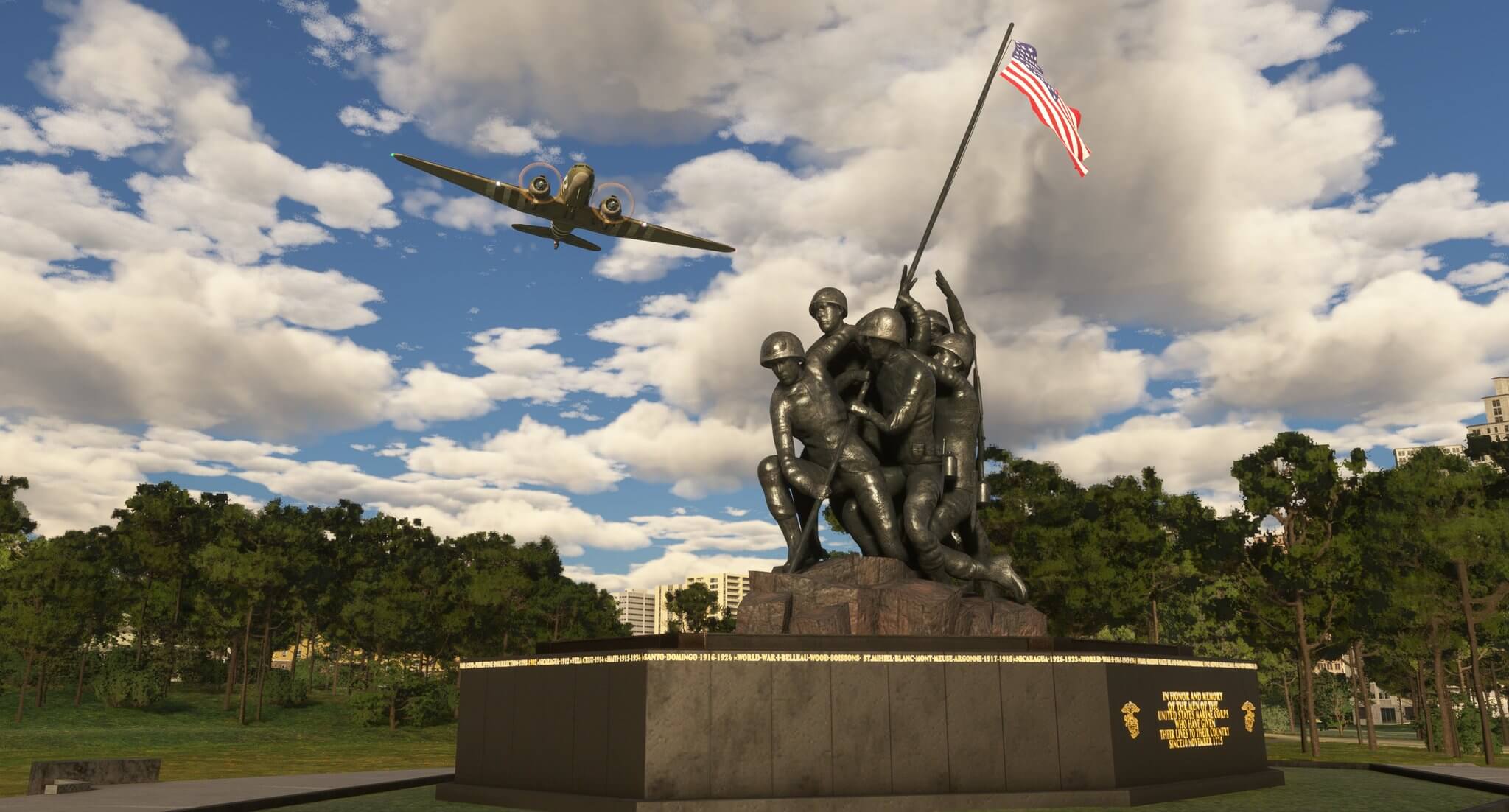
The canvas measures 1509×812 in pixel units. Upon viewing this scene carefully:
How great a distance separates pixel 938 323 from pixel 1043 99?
13.2 ft

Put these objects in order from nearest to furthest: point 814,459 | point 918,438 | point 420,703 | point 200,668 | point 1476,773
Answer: point 814,459 < point 918,438 < point 1476,773 < point 420,703 < point 200,668

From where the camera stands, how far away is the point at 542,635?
60.8 m

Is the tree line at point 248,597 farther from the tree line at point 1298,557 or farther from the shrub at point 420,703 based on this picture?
the tree line at point 1298,557

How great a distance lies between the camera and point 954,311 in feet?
53.7

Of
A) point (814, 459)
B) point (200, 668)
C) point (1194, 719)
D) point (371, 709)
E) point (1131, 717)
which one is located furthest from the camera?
point (200, 668)

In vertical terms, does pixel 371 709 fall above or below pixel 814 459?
below

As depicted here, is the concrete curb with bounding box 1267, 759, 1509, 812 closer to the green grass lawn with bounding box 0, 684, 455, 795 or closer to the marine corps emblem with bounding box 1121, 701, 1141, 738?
the marine corps emblem with bounding box 1121, 701, 1141, 738

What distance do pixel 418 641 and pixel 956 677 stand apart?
42.9 m

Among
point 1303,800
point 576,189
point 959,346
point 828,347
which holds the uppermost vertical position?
point 576,189

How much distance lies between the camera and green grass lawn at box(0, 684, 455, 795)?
2588 cm

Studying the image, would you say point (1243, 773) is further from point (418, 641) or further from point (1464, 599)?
point (418, 641)

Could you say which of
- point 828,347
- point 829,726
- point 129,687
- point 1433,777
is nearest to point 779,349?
point 828,347

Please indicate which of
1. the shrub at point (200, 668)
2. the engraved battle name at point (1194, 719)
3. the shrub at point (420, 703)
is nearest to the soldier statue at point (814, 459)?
the engraved battle name at point (1194, 719)

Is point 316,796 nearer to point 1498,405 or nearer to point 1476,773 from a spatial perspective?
point 1476,773
